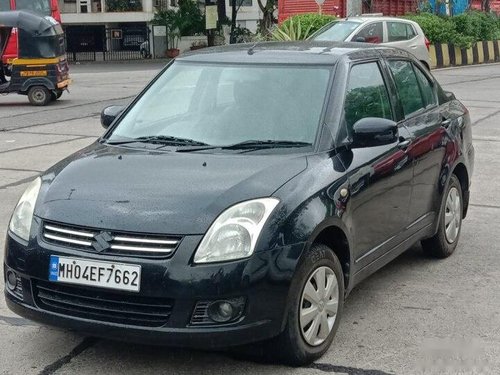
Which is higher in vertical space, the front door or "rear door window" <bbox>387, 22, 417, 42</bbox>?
"rear door window" <bbox>387, 22, 417, 42</bbox>

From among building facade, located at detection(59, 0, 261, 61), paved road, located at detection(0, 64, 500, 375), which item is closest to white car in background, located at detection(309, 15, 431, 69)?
paved road, located at detection(0, 64, 500, 375)

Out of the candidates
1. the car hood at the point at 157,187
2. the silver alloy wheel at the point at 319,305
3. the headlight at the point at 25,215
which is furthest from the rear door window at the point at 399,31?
the headlight at the point at 25,215

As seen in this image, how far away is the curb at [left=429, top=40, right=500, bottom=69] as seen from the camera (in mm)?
27250

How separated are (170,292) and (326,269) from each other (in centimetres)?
89

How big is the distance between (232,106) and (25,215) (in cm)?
139

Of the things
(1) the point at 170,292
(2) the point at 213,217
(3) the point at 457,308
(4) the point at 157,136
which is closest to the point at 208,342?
(1) the point at 170,292

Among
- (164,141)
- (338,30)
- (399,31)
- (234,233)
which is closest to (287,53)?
(164,141)

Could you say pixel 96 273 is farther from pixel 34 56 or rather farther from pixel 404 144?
pixel 34 56

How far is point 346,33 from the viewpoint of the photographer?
19.2 meters

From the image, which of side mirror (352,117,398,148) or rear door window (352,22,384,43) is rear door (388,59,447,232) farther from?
rear door window (352,22,384,43)

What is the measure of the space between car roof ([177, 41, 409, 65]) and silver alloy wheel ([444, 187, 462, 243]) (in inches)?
47.4

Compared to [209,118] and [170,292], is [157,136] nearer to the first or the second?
[209,118]

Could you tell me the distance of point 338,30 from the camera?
19422 mm

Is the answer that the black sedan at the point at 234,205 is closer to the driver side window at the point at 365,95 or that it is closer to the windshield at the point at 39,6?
the driver side window at the point at 365,95
